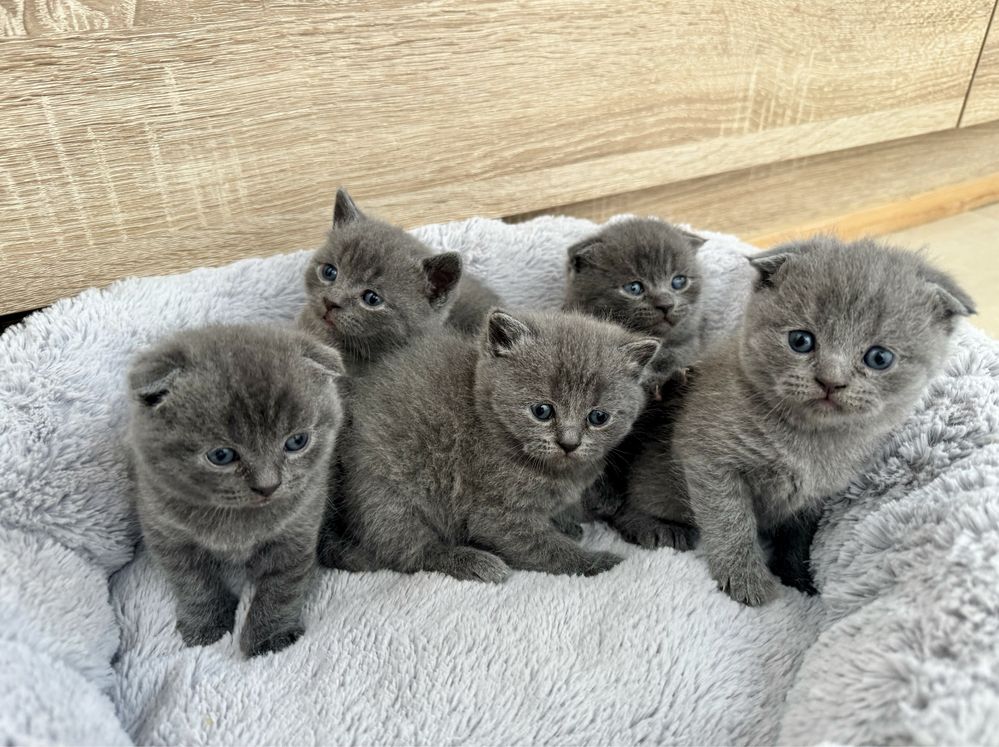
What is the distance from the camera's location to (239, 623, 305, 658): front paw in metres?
1.39

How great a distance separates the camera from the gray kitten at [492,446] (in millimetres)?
1467

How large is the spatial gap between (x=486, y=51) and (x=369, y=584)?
4.65ft

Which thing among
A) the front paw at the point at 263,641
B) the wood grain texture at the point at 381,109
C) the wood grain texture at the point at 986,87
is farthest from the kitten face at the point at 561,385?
the wood grain texture at the point at 986,87

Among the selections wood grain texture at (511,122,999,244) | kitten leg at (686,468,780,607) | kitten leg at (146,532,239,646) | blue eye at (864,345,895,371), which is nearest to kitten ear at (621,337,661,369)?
kitten leg at (686,468,780,607)

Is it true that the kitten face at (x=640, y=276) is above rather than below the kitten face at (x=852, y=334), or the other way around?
below

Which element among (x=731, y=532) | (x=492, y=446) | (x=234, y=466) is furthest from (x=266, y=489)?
(x=731, y=532)

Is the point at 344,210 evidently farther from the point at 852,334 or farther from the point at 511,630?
the point at 852,334

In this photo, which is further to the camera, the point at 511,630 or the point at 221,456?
the point at 511,630

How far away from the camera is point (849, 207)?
3.11 m

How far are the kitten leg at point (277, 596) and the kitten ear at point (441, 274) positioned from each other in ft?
2.15

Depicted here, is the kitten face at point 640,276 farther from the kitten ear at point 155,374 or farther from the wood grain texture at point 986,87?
the wood grain texture at point 986,87

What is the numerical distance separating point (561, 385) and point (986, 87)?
2575 mm

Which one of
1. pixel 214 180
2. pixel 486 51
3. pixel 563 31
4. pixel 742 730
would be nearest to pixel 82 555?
pixel 214 180

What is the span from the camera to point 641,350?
1504 mm
